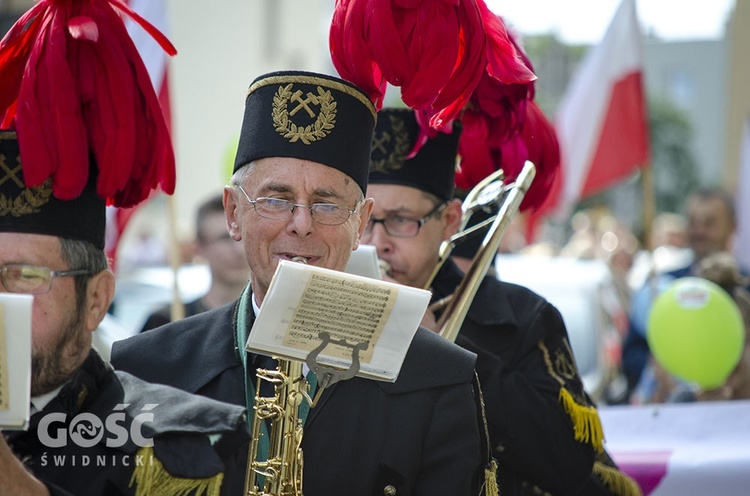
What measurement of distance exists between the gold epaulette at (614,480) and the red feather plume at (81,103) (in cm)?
206

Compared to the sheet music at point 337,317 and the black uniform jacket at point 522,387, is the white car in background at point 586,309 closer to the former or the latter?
the black uniform jacket at point 522,387

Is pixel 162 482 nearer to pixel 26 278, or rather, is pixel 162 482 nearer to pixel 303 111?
pixel 26 278

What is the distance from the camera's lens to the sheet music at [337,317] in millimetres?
2668

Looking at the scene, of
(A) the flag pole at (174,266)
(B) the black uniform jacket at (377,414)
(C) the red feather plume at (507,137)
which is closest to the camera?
(B) the black uniform jacket at (377,414)

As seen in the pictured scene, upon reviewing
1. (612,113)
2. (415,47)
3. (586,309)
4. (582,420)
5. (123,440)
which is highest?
(415,47)

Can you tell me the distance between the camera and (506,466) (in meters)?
4.22

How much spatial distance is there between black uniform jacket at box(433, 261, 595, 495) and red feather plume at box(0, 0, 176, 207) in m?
1.54

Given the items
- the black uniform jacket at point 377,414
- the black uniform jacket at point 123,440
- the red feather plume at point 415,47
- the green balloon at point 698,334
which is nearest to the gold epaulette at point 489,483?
the black uniform jacket at point 377,414

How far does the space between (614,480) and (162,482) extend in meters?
2.26

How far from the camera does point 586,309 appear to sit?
29.9 feet

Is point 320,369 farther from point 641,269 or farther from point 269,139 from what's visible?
point 641,269

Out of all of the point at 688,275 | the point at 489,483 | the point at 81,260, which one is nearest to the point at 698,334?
the point at 688,275

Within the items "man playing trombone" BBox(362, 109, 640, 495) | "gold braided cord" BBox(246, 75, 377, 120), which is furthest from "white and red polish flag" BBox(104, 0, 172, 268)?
"gold braided cord" BBox(246, 75, 377, 120)

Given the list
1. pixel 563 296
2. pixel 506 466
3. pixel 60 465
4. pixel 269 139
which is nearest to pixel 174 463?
pixel 60 465
